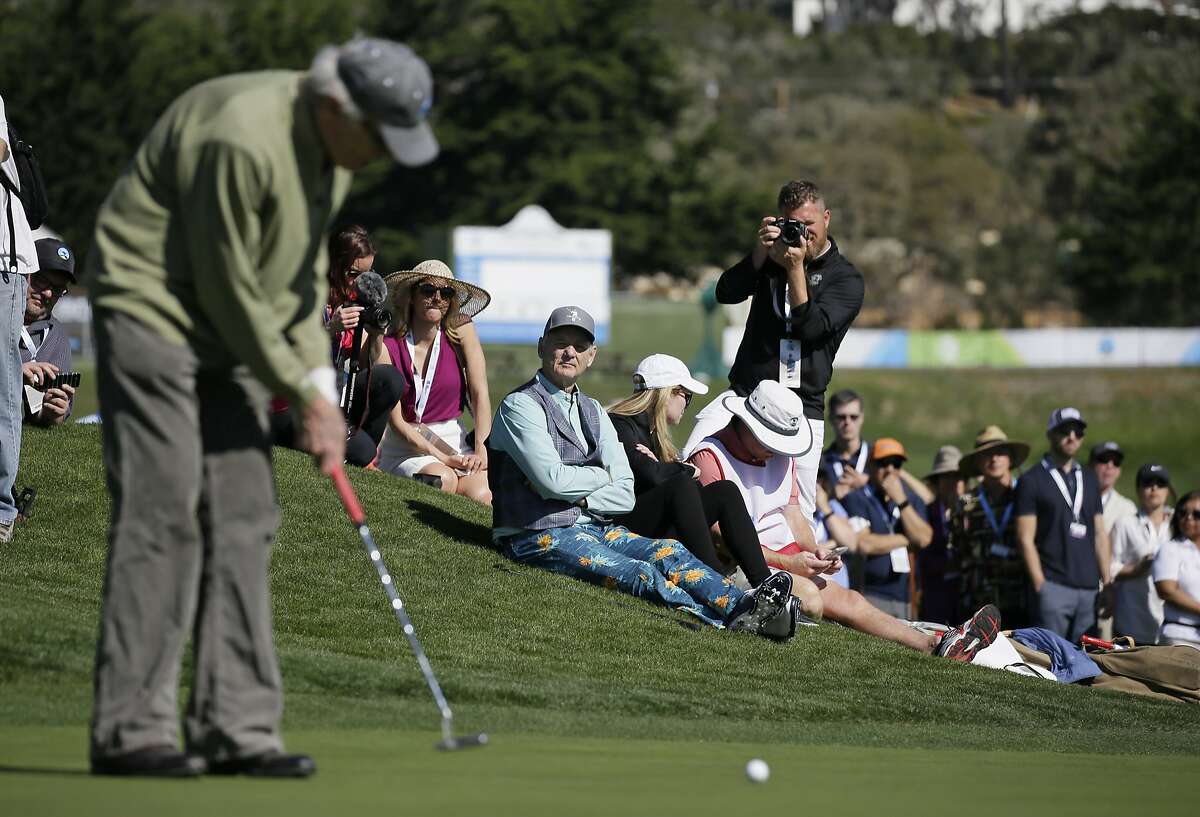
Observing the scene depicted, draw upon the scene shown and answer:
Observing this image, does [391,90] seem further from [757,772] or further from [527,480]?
[527,480]

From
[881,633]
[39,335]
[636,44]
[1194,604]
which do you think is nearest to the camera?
[881,633]

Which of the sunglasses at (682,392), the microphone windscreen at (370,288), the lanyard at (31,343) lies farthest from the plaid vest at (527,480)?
the lanyard at (31,343)

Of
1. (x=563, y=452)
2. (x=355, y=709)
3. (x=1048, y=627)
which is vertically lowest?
(x=1048, y=627)

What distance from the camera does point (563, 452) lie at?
29.0 ft

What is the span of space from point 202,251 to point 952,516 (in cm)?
913

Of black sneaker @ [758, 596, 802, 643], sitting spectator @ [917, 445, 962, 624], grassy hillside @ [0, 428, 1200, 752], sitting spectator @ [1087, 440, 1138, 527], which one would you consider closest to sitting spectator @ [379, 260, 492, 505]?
grassy hillside @ [0, 428, 1200, 752]

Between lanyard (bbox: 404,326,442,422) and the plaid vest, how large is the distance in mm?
2072

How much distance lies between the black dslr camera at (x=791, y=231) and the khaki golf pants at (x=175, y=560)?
16.3 feet

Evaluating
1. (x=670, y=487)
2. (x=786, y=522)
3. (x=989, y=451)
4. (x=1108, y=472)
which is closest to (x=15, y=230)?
(x=670, y=487)

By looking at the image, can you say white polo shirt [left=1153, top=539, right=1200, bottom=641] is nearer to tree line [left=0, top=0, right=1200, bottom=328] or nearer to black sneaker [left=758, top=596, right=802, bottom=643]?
black sneaker [left=758, top=596, right=802, bottom=643]

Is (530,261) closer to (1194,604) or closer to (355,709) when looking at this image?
(1194,604)

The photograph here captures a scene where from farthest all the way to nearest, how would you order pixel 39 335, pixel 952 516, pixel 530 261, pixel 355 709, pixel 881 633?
pixel 530 261, pixel 952 516, pixel 39 335, pixel 881 633, pixel 355 709

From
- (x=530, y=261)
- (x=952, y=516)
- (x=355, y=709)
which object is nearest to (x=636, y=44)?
(x=530, y=261)

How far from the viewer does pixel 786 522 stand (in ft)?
31.5
